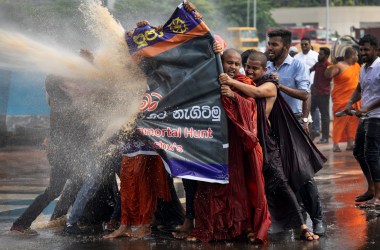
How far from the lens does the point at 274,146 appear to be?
7316mm

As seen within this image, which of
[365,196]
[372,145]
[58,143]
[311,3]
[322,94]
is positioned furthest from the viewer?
[311,3]

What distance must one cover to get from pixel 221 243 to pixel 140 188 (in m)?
0.88

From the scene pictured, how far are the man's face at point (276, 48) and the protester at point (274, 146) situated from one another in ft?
3.03

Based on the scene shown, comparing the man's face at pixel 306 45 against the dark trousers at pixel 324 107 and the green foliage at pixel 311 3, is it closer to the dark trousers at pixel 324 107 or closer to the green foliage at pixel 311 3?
the dark trousers at pixel 324 107

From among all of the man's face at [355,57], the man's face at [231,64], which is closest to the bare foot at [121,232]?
the man's face at [231,64]

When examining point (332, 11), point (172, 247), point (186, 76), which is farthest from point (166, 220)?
point (332, 11)

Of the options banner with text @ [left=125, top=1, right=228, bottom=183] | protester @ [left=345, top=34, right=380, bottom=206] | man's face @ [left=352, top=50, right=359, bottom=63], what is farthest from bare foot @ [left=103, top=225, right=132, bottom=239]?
man's face @ [left=352, top=50, right=359, bottom=63]

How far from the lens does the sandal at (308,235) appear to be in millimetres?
7160

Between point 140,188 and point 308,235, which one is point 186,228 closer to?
point 140,188

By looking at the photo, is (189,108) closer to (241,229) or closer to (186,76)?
(186,76)

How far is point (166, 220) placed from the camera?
7.96 metres

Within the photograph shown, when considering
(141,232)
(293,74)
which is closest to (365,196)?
(293,74)

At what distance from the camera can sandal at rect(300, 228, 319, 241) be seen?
716 centimetres

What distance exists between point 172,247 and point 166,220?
1005mm
